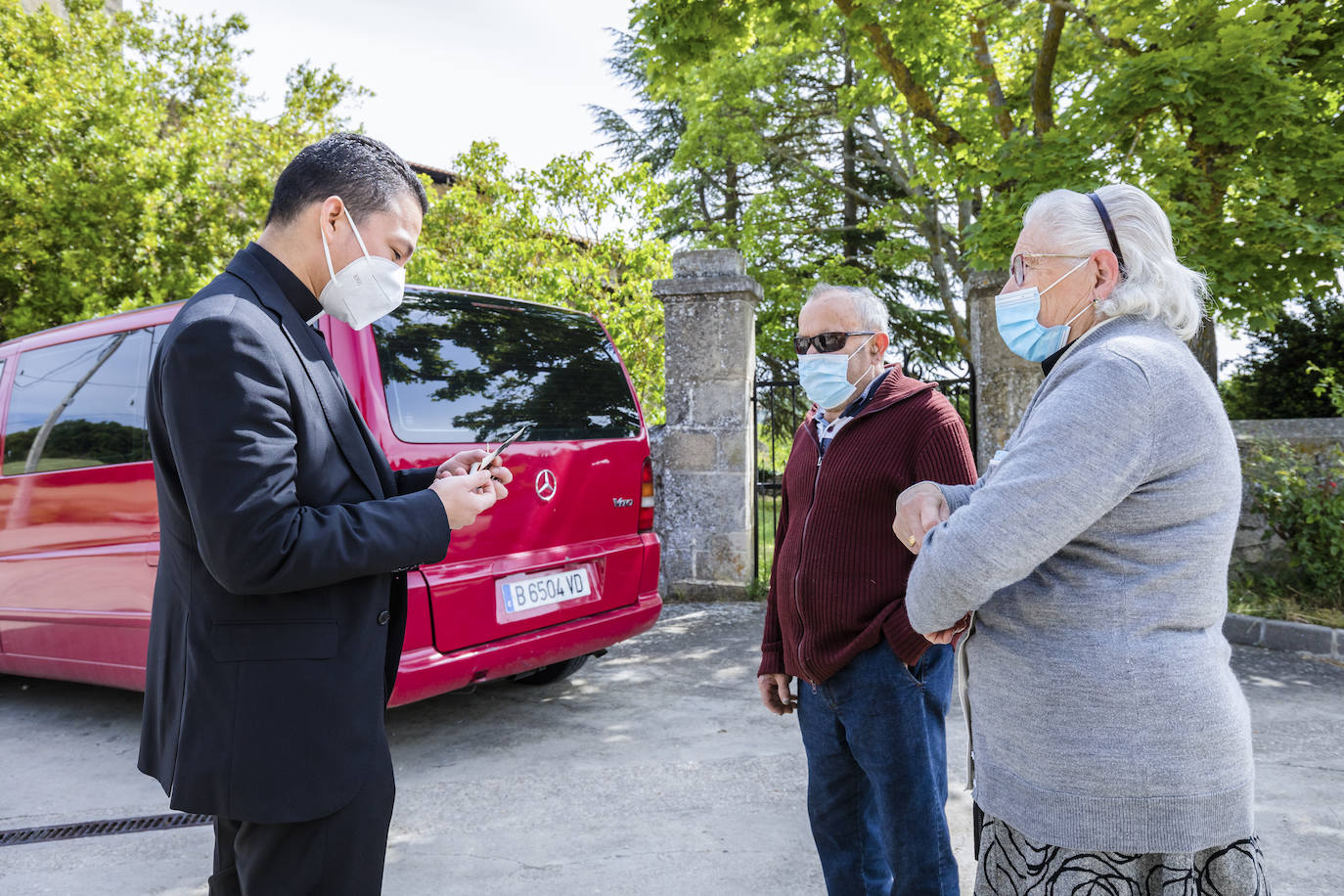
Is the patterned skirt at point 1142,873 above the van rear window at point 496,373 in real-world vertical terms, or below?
below

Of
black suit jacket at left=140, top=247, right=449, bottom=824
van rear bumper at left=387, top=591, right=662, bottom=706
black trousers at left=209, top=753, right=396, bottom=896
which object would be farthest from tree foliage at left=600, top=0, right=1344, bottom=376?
black trousers at left=209, top=753, right=396, bottom=896

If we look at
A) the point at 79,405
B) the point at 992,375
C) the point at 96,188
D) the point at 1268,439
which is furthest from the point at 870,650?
the point at 96,188

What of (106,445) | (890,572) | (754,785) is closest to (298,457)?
(890,572)

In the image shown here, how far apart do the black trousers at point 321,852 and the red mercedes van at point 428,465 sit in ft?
5.58

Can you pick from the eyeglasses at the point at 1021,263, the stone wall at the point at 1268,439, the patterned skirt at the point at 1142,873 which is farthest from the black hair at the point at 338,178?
the stone wall at the point at 1268,439

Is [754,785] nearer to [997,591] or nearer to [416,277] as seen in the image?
[997,591]

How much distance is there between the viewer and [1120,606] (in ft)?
A: 4.41

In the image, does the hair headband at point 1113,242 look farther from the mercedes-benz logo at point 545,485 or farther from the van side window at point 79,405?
the van side window at point 79,405

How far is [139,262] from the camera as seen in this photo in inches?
404

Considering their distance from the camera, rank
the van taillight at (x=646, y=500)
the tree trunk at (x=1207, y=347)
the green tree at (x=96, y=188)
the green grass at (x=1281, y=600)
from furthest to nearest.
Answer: the green tree at (x=96, y=188) < the tree trunk at (x=1207, y=347) < the green grass at (x=1281, y=600) < the van taillight at (x=646, y=500)

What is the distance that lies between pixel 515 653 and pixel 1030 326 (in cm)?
264

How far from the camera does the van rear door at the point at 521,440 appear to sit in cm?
343

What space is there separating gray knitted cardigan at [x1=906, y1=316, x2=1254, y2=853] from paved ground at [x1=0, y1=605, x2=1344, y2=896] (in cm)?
160

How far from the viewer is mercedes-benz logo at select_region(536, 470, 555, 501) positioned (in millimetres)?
3773
